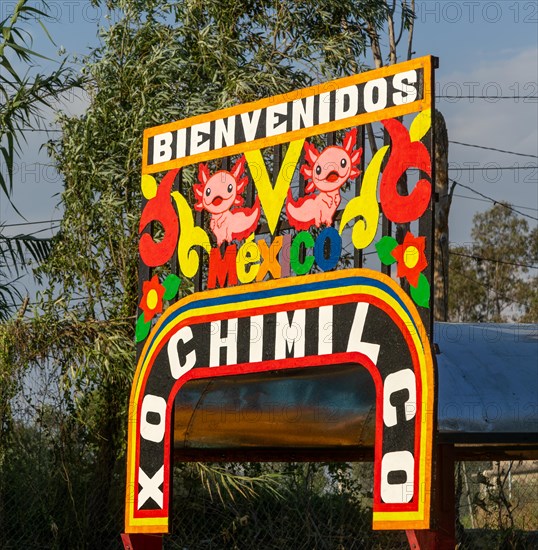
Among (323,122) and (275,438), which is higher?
(323,122)

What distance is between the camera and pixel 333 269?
30.5 feet

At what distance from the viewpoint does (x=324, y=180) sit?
927cm

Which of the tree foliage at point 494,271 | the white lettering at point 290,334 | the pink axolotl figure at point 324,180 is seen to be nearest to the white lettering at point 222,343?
the white lettering at point 290,334

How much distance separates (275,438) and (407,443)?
189 inches

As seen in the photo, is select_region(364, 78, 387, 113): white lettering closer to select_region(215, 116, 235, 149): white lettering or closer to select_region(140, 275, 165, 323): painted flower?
select_region(215, 116, 235, 149): white lettering

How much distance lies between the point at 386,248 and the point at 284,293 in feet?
3.56

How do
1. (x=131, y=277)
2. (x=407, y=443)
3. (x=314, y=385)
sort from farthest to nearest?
(x=131, y=277) < (x=314, y=385) < (x=407, y=443)

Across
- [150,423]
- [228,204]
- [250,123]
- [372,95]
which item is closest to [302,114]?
[250,123]

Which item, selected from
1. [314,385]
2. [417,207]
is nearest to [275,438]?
[314,385]

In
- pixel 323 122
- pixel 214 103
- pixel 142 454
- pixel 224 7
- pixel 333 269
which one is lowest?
pixel 142 454

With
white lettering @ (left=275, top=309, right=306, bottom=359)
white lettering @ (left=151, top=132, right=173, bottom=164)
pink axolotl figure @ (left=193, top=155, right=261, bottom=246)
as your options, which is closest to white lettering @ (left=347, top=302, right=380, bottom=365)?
white lettering @ (left=275, top=309, right=306, bottom=359)

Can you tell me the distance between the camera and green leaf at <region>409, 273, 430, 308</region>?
8.40 m

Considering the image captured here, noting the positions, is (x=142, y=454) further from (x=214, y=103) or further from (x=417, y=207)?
(x=214, y=103)

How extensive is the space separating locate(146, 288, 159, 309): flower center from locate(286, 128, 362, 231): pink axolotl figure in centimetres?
169
